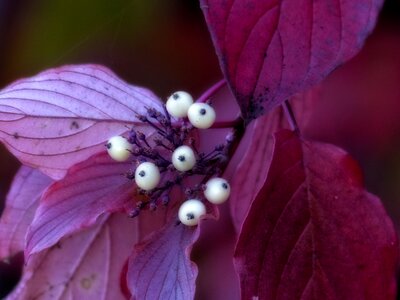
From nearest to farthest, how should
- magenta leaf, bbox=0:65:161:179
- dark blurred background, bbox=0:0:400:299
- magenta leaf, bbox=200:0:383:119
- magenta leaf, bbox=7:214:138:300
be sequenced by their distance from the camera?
magenta leaf, bbox=200:0:383:119, magenta leaf, bbox=0:65:161:179, magenta leaf, bbox=7:214:138:300, dark blurred background, bbox=0:0:400:299

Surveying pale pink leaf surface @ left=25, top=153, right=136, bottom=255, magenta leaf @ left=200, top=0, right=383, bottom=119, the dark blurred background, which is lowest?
the dark blurred background

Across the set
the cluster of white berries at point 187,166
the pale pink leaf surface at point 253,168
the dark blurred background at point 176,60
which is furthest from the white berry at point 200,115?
the dark blurred background at point 176,60

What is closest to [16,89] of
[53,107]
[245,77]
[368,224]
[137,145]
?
[53,107]

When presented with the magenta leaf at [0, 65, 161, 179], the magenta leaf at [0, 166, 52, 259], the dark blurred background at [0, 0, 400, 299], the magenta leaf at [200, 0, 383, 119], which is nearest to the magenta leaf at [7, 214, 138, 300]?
the magenta leaf at [0, 166, 52, 259]

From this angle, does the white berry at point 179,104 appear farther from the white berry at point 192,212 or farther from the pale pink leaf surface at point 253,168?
the pale pink leaf surface at point 253,168

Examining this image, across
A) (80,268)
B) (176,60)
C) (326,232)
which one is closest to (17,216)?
(80,268)

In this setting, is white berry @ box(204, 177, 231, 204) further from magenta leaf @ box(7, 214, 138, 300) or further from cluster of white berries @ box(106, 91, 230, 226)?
magenta leaf @ box(7, 214, 138, 300)
